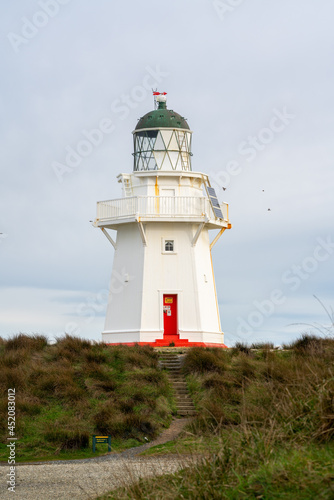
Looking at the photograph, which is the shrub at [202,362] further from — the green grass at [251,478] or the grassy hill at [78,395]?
the green grass at [251,478]

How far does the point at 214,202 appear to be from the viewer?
2631cm

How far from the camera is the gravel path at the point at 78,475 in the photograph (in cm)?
977

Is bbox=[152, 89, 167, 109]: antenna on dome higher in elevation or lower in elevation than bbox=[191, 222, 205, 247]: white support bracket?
higher

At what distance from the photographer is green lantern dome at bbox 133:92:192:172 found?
26.3m

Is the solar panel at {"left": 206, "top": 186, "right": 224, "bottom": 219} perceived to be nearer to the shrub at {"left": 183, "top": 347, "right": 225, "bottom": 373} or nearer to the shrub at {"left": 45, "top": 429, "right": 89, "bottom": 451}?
the shrub at {"left": 183, "top": 347, "right": 225, "bottom": 373}

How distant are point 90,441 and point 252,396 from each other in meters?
3.90

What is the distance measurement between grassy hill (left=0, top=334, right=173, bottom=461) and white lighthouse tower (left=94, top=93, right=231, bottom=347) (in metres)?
2.98

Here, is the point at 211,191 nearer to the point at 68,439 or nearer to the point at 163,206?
the point at 163,206

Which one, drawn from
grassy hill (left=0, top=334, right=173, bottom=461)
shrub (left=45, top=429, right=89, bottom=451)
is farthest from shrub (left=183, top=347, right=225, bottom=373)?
shrub (left=45, top=429, right=89, bottom=451)

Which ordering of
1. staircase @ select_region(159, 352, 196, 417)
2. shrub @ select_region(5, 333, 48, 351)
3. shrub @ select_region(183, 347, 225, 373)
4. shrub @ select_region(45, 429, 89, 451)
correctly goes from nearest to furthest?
shrub @ select_region(45, 429, 89, 451)
staircase @ select_region(159, 352, 196, 417)
shrub @ select_region(183, 347, 225, 373)
shrub @ select_region(5, 333, 48, 351)

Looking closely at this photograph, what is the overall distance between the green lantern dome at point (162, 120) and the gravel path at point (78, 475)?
15.5 m

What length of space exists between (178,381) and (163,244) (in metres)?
6.76

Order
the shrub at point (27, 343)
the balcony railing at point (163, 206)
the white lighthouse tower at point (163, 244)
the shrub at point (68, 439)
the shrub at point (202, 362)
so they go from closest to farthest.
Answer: the shrub at point (68, 439) < the shrub at point (202, 362) < the shrub at point (27, 343) < the white lighthouse tower at point (163, 244) < the balcony railing at point (163, 206)

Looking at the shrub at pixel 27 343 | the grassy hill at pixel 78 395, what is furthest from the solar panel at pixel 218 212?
the shrub at pixel 27 343
